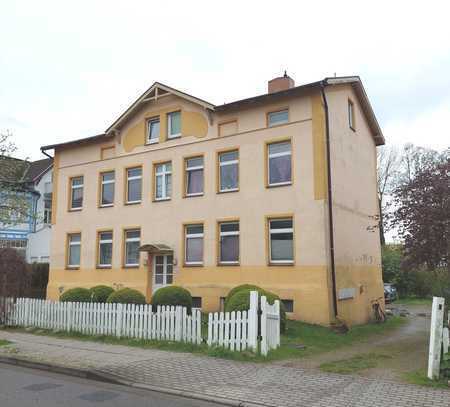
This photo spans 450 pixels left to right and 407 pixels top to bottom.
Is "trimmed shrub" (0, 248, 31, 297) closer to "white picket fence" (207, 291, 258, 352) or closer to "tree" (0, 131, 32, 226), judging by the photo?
"tree" (0, 131, 32, 226)

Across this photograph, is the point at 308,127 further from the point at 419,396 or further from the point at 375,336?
the point at 419,396

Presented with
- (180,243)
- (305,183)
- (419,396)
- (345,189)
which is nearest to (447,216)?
(419,396)

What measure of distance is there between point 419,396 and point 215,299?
470 inches

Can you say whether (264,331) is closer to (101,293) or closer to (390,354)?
(390,354)

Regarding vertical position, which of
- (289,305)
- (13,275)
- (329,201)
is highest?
(329,201)

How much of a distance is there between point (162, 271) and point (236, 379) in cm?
1263

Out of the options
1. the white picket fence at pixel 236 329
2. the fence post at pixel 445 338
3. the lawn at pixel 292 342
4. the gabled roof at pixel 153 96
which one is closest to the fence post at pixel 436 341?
the fence post at pixel 445 338

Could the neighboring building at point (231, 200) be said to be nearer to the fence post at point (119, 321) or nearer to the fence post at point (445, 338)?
the fence post at point (119, 321)

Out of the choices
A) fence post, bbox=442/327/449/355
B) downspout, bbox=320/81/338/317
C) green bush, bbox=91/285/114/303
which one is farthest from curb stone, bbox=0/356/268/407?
downspout, bbox=320/81/338/317

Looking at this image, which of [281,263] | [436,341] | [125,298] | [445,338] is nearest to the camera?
[436,341]

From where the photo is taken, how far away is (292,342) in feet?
42.4

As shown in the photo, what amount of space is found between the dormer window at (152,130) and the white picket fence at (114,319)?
9.16m

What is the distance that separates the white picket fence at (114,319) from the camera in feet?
40.7

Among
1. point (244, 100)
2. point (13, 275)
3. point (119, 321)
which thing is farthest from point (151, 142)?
point (119, 321)
